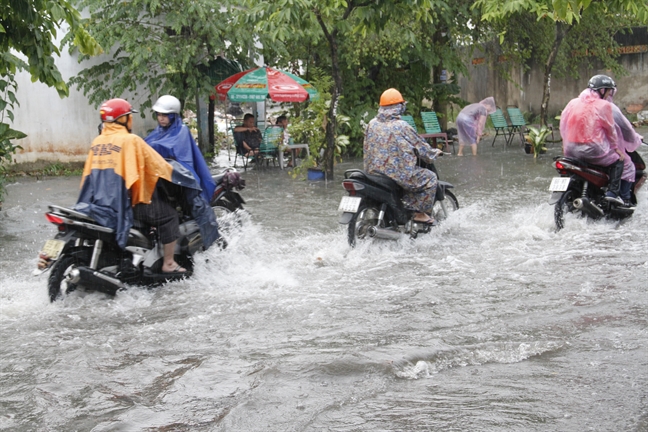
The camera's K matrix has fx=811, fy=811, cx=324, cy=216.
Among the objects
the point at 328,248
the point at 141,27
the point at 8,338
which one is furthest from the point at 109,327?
the point at 141,27

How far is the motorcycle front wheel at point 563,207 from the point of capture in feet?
29.1

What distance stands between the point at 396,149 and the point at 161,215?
273cm

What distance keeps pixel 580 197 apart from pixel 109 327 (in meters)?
5.46

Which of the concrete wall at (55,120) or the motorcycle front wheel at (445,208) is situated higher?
the concrete wall at (55,120)

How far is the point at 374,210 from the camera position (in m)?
8.48

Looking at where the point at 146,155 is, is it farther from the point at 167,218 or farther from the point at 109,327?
the point at 109,327

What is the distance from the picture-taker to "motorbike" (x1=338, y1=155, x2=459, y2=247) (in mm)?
8148

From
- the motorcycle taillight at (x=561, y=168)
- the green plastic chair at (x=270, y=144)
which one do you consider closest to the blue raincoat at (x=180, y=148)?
the motorcycle taillight at (x=561, y=168)

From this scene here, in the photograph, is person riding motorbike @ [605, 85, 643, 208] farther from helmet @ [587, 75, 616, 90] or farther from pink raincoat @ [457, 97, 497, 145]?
pink raincoat @ [457, 97, 497, 145]

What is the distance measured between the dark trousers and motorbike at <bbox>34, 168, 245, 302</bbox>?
0.11 m

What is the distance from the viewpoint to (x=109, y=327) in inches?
234

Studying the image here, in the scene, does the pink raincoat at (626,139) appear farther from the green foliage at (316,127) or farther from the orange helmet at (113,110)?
the green foliage at (316,127)

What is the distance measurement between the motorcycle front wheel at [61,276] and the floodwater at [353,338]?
0.27ft

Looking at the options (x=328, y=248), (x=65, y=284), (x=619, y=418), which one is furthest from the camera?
(x=328, y=248)
